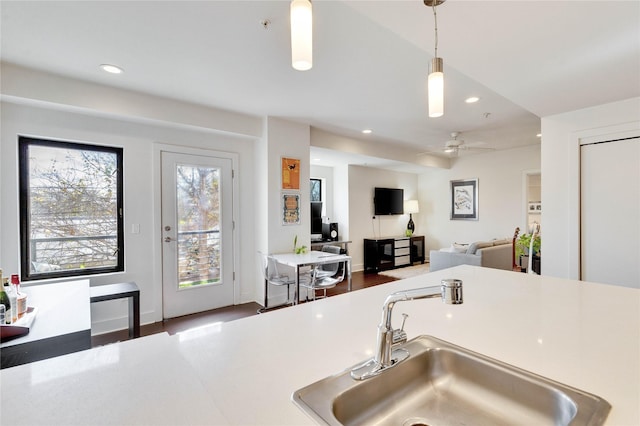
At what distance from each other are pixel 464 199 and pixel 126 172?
6149mm

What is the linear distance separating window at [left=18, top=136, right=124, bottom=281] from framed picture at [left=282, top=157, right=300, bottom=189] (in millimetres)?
1818

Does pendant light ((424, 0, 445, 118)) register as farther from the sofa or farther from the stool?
the sofa

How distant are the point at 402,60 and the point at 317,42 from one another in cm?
74

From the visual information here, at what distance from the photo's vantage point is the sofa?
427 cm

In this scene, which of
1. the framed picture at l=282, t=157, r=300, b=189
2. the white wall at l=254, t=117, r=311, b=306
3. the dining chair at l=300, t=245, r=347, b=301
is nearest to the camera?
the dining chair at l=300, t=245, r=347, b=301

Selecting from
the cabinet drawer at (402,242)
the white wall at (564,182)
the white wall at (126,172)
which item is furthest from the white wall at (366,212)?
the white wall at (564,182)

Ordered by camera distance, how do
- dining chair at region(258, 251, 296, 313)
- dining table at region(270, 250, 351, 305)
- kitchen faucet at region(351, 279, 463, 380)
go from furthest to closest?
dining chair at region(258, 251, 296, 313) < dining table at region(270, 250, 351, 305) < kitchen faucet at region(351, 279, 463, 380)

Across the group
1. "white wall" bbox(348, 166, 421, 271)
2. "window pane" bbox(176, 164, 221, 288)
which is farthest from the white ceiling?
"white wall" bbox(348, 166, 421, 271)

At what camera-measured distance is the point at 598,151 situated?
2.84 m

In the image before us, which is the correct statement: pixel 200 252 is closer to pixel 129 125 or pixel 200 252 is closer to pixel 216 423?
pixel 129 125

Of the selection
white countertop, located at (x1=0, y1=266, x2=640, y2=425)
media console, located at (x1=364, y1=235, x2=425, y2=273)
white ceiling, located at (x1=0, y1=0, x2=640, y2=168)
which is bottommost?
media console, located at (x1=364, y1=235, x2=425, y2=273)

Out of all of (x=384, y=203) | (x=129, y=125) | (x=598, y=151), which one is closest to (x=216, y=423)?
(x=129, y=125)

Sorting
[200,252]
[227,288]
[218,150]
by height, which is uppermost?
[218,150]

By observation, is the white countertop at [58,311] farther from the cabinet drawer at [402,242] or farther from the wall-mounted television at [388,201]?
the cabinet drawer at [402,242]
